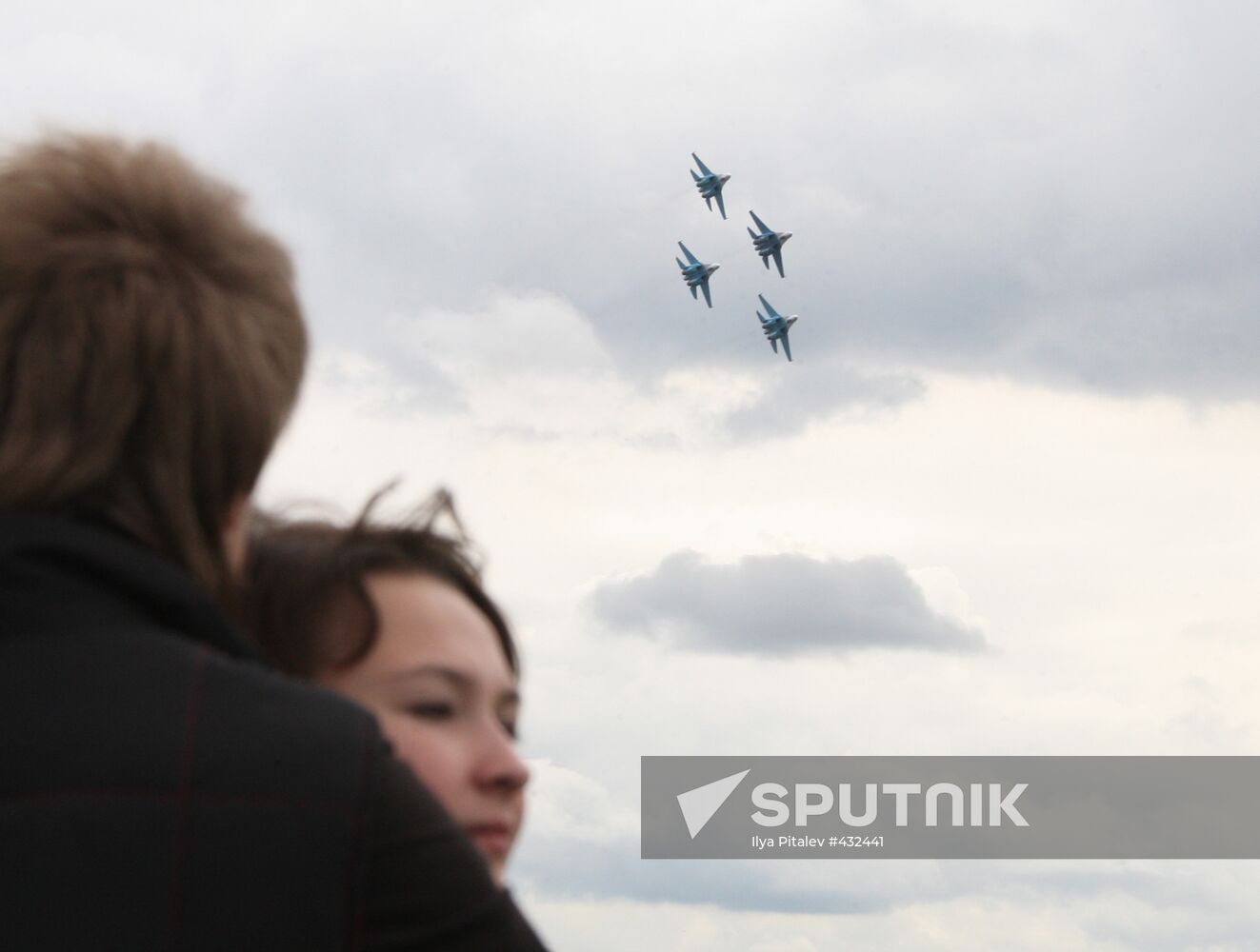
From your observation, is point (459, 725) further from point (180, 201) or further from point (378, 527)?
point (180, 201)

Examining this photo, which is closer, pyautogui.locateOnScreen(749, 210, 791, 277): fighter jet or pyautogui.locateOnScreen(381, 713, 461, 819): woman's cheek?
pyautogui.locateOnScreen(381, 713, 461, 819): woman's cheek

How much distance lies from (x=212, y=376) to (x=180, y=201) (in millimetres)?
492

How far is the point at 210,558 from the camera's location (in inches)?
134

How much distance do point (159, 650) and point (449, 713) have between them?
154 centimetres

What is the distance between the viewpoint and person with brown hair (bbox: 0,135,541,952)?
289 cm

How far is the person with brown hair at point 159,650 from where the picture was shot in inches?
114

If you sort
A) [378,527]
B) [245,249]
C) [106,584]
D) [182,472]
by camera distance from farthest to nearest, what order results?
1. [378,527]
2. [245,249]
3. [182,472]
4. [106,584]

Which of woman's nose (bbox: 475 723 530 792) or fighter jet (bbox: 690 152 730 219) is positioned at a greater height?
fighter jet (bbox: 690 152 730 219)

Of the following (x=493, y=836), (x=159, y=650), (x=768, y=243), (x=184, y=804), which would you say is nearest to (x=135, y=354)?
(x=159, y=650)

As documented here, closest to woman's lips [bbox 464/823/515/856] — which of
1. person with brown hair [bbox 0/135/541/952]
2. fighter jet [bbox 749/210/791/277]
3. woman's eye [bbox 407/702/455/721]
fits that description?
woman's eye [bbox 407/702/455/721]

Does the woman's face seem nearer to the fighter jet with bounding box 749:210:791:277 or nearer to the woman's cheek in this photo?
the woman's cheek

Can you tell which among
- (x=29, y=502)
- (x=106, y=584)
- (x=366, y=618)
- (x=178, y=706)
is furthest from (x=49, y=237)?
(x=366, y=618)

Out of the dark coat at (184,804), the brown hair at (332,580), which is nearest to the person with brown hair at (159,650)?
the dark coat at (184,804)

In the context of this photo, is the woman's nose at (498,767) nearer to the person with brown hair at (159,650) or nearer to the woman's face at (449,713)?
the woman's face at (449,713)
